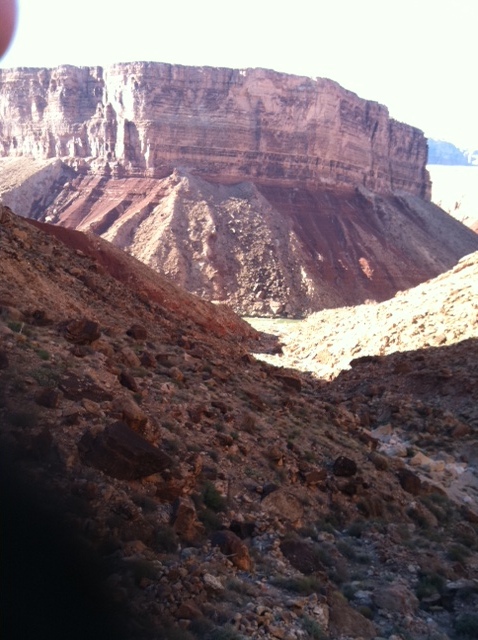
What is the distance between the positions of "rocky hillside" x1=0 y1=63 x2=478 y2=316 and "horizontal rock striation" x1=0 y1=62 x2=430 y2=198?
125 mm

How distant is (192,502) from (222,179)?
6163cm

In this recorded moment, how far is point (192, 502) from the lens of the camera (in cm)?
851

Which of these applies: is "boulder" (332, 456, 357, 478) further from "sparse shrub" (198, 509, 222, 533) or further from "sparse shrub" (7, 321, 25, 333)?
"sparse shrub" (7, 321, 25, 333)

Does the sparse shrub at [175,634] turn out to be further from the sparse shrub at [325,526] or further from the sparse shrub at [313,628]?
the sparse shrub at [325,526]

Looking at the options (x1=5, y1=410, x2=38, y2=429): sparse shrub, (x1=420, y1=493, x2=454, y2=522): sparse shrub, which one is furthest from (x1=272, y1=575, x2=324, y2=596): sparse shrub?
(x1=420, y1=493, x2=454, y2=522): sparse shrub

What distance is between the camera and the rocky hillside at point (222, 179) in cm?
5928

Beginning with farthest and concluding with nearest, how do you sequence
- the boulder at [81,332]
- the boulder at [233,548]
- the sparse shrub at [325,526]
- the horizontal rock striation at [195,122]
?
the horizontal rock striation at [195,122]
the boulder at [81,332]
the sparse shrub at [325,526]
the boulder at [233,548]

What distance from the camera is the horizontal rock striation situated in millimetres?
68625

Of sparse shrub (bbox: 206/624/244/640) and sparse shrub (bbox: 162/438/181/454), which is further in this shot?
sparse shrub (bbox: 162/438/181/454)

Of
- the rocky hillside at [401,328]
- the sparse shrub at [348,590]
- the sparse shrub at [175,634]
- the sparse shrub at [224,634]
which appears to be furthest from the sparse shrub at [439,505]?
the rocky hillside at [401,328]

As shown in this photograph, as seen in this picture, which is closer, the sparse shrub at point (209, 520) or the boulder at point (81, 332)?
the sparse shrub at point (209, 520)

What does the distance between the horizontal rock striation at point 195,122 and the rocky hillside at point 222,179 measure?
125mm

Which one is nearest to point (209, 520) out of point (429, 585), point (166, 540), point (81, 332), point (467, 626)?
point (166, 540)

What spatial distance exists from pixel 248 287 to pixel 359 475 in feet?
149
